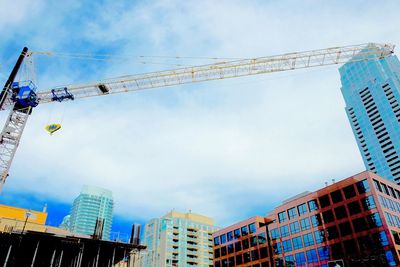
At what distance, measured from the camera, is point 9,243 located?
106 feet

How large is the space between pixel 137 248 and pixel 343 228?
43.8 m

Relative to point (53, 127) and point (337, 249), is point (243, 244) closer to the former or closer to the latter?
point (337, 249)

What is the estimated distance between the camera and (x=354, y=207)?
6250 cm

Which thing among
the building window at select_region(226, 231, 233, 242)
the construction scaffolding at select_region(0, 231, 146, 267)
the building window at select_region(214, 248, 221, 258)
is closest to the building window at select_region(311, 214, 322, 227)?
the building window at select_region(226, 231, 233, 242)

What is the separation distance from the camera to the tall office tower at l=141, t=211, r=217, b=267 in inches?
4368

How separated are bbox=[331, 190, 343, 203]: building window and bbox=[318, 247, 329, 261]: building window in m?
9.89

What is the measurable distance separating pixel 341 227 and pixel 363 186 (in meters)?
9.19

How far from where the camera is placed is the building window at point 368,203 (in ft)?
195

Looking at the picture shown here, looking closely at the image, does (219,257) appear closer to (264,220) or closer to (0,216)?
(264,220)

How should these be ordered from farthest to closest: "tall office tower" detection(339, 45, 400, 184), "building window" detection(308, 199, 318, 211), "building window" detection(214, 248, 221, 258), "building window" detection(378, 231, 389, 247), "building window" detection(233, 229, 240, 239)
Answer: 1. "tall office tower" detection(339, 45, 400, 184)
2. "building window" detection(214, 248, 221, 258)
3. "building window" detection(233, 229, 240, 239)
4. "building window" detection(308, 199, 318, 211)
5. "building window" detection(378, 231, 389, 247)

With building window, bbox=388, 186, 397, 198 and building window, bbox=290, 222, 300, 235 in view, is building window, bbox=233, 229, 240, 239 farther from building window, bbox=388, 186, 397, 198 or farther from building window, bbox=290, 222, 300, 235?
building window, bbox=388, 186, 397, 198

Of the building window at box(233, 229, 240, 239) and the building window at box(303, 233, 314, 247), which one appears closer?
the building window at box(303, 233, 314, 247)

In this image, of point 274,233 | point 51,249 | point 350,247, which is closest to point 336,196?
point 350,247

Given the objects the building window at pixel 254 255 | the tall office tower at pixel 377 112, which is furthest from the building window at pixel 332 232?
the tall office tower at pixel 377 112
